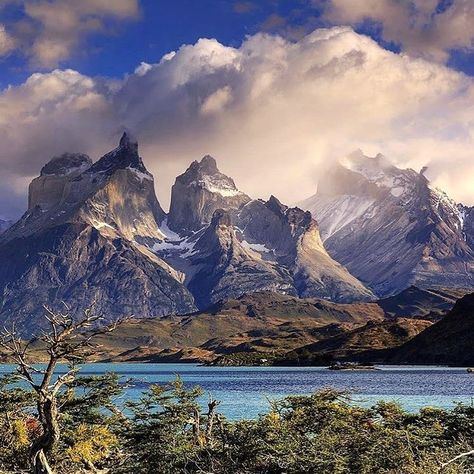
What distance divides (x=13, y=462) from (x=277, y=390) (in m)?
145

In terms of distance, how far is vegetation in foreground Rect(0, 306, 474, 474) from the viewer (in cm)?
3697

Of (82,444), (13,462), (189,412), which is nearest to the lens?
(82,444)

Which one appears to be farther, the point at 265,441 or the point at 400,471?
the point at 265,441

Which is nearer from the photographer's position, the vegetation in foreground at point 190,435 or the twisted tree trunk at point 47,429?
the twisted tree trunk at point 47,429

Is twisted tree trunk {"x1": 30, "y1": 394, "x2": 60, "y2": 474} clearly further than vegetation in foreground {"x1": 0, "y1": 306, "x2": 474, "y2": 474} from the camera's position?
No

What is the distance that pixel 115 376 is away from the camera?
57.6m

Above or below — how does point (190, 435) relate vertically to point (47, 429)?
below

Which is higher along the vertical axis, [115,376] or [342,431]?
[115,376]

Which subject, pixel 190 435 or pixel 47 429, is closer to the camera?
pixel 47 429

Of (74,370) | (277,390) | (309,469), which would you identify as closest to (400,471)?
(309,469)

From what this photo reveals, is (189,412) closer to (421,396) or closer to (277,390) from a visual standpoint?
(421,396)

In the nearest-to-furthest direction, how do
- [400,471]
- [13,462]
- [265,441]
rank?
1. [400,471]
2. [265,441]
3. [13,462]

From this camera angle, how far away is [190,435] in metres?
52.9

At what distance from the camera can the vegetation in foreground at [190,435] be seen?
121 feet
